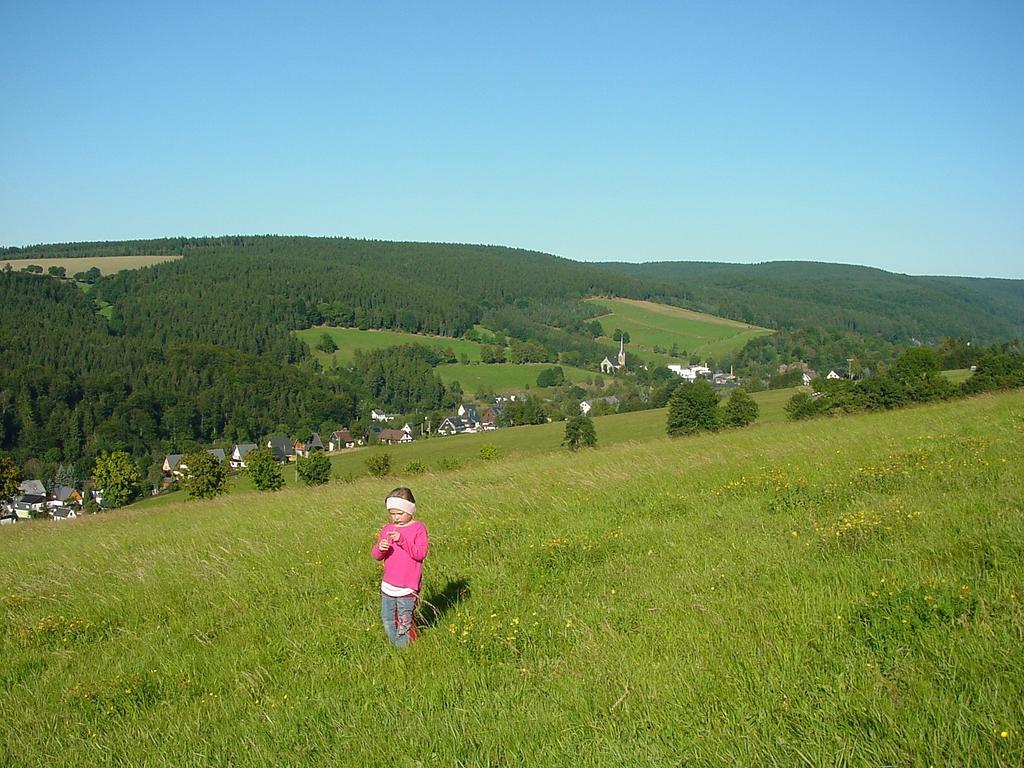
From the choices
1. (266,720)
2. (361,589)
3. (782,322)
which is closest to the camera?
(266,720)

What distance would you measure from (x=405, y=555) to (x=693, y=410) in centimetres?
3879

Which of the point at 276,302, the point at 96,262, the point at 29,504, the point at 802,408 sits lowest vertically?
the point at 29,504

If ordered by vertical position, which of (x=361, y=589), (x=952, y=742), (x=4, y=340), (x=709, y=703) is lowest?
(x=4, y=340)

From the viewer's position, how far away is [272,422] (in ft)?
334

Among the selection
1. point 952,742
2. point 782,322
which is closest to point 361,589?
point 952,742

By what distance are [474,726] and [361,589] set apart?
3.66m

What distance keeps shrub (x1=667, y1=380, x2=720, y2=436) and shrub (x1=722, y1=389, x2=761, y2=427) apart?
→ 677 millimetres

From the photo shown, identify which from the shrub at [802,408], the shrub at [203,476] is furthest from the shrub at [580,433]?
the shrub at [203,476]

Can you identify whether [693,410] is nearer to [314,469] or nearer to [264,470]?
[314,469]

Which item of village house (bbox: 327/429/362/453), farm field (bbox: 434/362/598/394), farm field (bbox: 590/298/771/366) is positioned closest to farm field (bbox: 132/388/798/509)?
village house (bbox: 327/429/362/453)

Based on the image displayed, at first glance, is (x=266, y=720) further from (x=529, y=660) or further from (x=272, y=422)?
(x=272, y=422)

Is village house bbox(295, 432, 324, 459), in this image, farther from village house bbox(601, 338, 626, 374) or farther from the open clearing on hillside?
the open clearing on hillside

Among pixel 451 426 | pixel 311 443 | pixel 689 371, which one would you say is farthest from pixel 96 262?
pixel 689 371

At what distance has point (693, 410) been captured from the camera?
1705 inches
